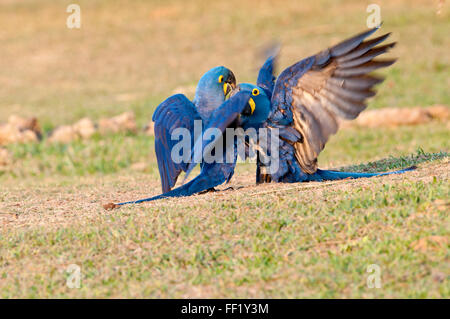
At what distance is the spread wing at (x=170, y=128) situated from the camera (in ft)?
14.2

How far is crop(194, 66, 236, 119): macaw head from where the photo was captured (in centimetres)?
440

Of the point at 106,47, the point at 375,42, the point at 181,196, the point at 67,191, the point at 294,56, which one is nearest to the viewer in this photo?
the point at 375,42

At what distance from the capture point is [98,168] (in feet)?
24.0

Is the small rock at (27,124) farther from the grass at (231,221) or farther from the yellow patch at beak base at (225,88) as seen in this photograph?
the yellow patch at beak base at (225,88)

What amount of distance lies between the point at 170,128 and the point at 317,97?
3.43 ft

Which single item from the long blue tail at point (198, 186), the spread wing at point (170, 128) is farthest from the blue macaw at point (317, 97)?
the spread wing at point (170, 128)

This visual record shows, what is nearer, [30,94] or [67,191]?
[67,191]

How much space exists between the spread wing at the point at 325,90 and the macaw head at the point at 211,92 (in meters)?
0.45

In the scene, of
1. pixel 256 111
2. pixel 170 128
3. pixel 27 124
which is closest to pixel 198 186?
pixel 170 128

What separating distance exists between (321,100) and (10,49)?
13960 millimetres

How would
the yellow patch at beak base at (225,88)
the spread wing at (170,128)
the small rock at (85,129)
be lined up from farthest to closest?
the small rock at (85,129)
the yellow patch at beak base at (225,88)
the spread wing at (170,128)

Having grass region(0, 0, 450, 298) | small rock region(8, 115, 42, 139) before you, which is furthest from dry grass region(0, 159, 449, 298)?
small rock region(8, 115, 42, 139)
